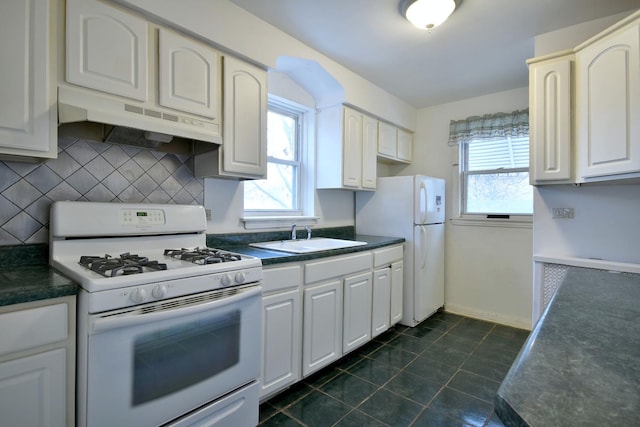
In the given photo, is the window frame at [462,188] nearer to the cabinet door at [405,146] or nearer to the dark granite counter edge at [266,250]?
the cabinet door at [405,146]

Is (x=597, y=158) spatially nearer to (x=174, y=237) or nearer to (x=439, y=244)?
(x=439, y=244)

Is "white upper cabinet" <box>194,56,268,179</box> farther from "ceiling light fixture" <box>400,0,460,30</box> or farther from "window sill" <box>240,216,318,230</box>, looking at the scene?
"ceiling light fixture" <box>400,0,460,30</box>

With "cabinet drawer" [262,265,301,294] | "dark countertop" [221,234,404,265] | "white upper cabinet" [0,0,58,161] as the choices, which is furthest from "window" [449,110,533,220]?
"white upper cabinet" [0,0,58,161]

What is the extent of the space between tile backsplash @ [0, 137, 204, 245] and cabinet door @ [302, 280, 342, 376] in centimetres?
102

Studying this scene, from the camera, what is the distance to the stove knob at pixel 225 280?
1.50m

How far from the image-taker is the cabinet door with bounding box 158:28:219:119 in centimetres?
174

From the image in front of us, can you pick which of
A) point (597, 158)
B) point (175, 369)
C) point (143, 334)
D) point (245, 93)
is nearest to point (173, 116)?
point (245, 93)

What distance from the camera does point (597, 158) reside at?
193 centimetres

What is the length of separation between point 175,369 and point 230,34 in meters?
1.87

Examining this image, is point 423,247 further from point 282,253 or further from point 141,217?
point 141,217

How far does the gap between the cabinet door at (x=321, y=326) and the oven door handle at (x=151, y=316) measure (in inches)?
28.2

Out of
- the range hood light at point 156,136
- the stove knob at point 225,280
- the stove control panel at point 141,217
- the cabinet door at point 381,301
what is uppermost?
the range hood light at point 156,136

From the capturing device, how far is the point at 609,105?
6.13ft

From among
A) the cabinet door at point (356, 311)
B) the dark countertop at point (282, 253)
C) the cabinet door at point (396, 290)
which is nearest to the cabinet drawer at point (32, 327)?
the dark countertop at point (282, 253)
